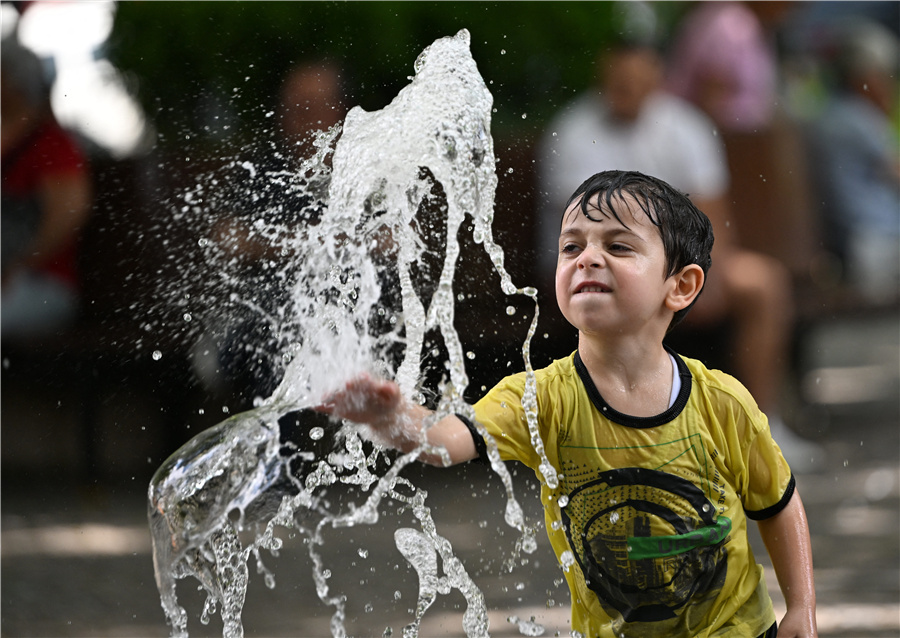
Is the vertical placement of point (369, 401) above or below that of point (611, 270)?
below

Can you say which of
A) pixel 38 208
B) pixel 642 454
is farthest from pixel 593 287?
pixel 38 208

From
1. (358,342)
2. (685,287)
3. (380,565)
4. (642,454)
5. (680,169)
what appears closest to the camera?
(642,454)

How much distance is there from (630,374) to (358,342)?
537mm

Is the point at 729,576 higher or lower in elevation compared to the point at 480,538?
lower

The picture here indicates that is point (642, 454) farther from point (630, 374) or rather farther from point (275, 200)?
point (275, 200)

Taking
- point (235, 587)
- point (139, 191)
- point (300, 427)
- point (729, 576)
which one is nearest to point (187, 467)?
point (235, 587)

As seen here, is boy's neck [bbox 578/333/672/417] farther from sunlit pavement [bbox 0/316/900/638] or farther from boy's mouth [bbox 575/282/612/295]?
sunlit pavement [bbox 0/316/900/638]

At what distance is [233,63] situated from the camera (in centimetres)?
425

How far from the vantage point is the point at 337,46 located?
4.20m

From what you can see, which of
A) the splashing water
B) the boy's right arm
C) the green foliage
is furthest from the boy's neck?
the green foliage

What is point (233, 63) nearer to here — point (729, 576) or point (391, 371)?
point (391, 371)

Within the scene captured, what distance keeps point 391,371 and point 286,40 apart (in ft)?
8.06

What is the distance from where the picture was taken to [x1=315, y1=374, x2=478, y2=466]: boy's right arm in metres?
1.54

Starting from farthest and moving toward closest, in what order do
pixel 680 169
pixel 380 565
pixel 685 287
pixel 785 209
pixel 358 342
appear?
1. pixel 785 209
2. pixel 680 169
3. pixel 380 565
4. pixel 358 342
5. pixel 685 287
